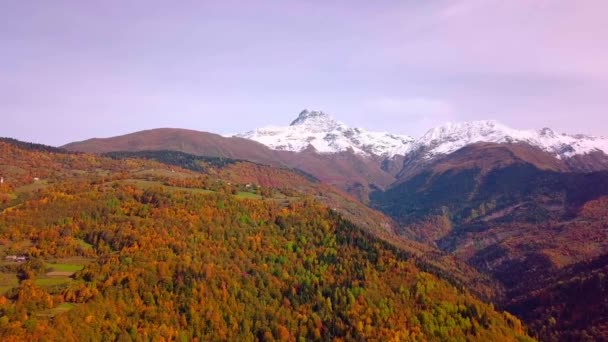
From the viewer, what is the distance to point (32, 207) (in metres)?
174

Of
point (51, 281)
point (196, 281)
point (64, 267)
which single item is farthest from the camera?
point (196, 281)

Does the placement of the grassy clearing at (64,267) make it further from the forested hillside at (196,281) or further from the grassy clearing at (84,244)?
the grassy clearing at (84,244)

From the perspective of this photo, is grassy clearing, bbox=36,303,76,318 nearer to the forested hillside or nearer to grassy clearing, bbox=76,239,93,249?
the forested hillside

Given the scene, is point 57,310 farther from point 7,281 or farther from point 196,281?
point 196,281

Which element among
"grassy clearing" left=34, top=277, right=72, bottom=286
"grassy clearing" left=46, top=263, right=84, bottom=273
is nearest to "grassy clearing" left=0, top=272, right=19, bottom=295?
"grassy clearing" left=34, top=277, right=72, bottom=286

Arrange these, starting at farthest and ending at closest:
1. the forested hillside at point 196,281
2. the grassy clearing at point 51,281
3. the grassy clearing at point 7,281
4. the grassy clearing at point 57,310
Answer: the grassy clearing at point 51,281 < the forested hillside at point 196,281 < the grassy clearing at point 7,281 < the grassy clearing at point 57,310

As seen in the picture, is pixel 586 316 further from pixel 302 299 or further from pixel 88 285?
pixel 88 285

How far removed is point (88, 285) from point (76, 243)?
2838 cm

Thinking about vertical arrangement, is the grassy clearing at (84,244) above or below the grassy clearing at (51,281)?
above

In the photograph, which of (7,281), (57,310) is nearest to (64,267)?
(7,281)

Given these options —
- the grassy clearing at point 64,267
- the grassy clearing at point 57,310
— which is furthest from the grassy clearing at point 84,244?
the grassy clearing at point 57,310

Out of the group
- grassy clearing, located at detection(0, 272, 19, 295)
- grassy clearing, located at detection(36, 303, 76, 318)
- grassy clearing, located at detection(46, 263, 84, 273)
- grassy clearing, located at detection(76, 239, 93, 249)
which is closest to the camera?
grassy clearing, located at detection(36, 303, 76, 318)

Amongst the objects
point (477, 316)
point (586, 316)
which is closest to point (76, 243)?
point (477, 316)

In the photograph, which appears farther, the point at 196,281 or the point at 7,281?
the point at 196,281
